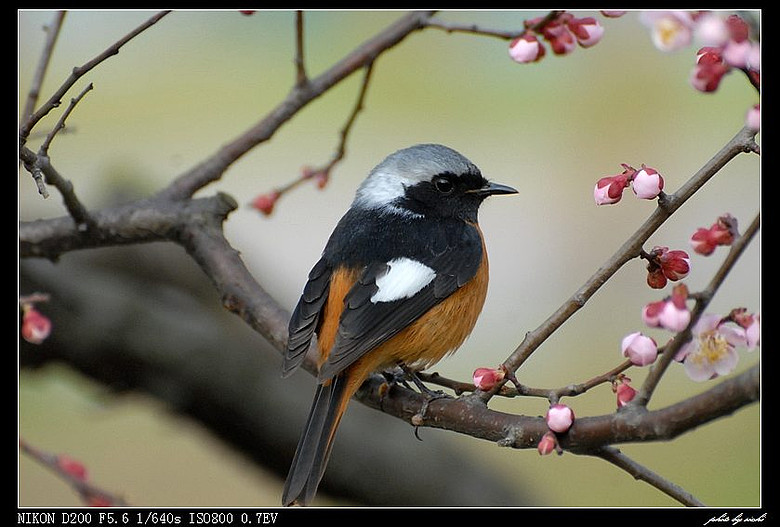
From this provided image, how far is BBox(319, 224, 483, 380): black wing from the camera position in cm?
277

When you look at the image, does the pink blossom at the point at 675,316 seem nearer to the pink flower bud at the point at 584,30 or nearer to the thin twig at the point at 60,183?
the pink flower bud at the point at 584,30

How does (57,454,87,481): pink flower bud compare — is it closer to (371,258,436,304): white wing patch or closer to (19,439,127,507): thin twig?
(19,439,127,507): thin twig

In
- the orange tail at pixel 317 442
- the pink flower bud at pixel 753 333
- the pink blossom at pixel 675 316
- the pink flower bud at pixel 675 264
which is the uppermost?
the pink flower bud at pixel 675 264

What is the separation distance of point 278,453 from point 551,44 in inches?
98.8

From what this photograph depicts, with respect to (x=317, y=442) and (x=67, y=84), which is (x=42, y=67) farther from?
(x=317, y=442)

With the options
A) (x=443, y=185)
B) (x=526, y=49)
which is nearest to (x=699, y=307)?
(x=526, y=49)

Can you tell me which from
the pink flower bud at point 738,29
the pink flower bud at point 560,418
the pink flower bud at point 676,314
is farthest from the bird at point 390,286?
the pink flower bud at point 738,29

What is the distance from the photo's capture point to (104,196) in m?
4.45

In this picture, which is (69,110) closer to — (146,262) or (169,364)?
(169,364)

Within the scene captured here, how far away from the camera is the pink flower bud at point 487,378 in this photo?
7.00ft

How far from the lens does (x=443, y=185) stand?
142 inches

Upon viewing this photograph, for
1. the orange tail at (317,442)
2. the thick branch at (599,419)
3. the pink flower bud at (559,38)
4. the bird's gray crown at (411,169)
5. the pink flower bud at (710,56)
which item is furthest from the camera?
the bird's gray crown at (411,169)

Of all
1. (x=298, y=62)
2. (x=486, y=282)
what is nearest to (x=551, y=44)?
(x=298, y=62)

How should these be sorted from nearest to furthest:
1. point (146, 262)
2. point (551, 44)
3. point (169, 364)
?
point (551, 44) < point (169, 364) < point (146, 262)
